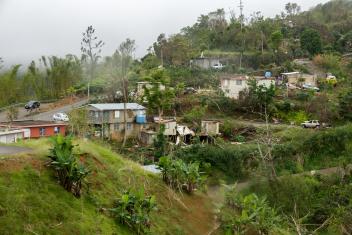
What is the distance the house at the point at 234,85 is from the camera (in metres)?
33.5

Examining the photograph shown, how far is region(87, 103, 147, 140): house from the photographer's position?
2720cm

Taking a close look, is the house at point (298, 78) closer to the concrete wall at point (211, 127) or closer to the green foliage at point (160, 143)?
the concrete wall at point (211, 127)

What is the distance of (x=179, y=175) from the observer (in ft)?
42.1

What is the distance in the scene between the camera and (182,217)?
1131 cm

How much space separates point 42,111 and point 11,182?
26085mm

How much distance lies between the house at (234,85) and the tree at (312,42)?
1515 cm

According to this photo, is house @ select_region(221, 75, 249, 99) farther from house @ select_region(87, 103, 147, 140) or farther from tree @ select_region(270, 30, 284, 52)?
tree @ select_region(270, 30, 284, 52)

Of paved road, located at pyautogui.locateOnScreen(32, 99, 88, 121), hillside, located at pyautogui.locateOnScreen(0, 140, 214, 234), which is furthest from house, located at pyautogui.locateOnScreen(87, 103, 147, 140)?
hillside, located at pyautogui.locateOnScreen(0, 140, 214, 234)

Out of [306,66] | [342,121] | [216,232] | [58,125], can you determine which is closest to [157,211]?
[216,232]

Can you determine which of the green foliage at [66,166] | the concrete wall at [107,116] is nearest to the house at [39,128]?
the concrete wall at [107,116]

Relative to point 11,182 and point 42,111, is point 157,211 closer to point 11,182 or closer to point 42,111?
point 11,182

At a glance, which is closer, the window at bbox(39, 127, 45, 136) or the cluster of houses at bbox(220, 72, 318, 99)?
the window at bbox(39, 127, 45, 136)

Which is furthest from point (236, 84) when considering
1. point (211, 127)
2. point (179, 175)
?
point (179, 175)

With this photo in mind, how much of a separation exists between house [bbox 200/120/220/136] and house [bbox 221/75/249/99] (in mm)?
6100
